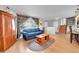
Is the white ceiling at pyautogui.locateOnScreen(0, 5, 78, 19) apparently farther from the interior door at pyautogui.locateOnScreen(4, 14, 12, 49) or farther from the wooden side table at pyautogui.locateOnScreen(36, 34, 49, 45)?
the wooden side table at pyautogui.locateOnScreen(36, 34, 49, 45)

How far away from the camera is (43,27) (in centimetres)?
235

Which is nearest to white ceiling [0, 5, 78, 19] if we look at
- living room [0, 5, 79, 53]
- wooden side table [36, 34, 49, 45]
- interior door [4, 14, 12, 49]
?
living room [0, 5, 79, 53]

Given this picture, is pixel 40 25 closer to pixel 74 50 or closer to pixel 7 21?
pixel 7 21

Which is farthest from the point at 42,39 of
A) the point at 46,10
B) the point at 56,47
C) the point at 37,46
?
the point at 46,10

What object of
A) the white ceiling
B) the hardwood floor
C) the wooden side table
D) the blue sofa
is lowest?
the hardwood floor

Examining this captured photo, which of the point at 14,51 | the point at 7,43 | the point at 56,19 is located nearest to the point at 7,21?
the point at 7,43

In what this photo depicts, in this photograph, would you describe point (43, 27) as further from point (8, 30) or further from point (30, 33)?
point (8, 30)

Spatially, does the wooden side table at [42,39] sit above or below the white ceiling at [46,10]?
below

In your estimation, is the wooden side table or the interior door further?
the wooden side table

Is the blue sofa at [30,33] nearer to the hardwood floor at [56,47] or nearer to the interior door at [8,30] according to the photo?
the hardwood floor at [56,47]

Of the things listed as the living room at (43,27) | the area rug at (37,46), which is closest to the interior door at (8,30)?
the living room at (43,27)

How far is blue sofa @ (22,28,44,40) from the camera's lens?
230 centimetres

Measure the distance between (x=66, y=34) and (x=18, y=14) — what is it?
1033 mm

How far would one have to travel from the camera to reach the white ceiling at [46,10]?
2.29m
